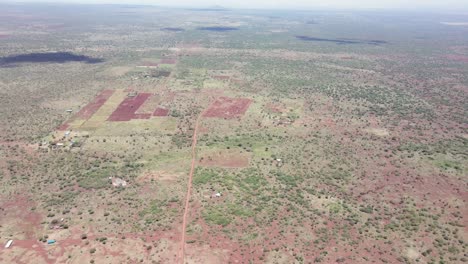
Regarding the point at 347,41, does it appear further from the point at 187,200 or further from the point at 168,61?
the point at 187,200

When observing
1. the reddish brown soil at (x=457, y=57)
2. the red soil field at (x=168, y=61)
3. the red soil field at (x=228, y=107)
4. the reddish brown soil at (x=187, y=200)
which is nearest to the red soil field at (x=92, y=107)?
the reddish brown soil at (x=187, y=200)

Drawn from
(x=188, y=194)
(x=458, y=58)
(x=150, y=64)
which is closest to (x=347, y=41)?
(x=458, y=58)

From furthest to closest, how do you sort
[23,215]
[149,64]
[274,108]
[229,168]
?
[149,64] < [274,108] < [229,168] < [23,215]

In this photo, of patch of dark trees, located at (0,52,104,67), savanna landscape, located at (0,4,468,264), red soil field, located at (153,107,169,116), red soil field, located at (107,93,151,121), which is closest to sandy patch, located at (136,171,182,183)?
savanna landscape, located at (0,4,468,264)

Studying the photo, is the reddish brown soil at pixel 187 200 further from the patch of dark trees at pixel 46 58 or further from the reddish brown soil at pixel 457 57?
the reddish brown soil at pixel 457 57

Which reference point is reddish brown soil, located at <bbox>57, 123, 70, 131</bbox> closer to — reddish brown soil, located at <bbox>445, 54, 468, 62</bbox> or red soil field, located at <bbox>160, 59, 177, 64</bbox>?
red soil field, located at <bbox>160, 59, 177, 64</bbox>

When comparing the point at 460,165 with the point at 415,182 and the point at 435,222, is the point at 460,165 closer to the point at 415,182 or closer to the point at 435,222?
the point at 415,182
